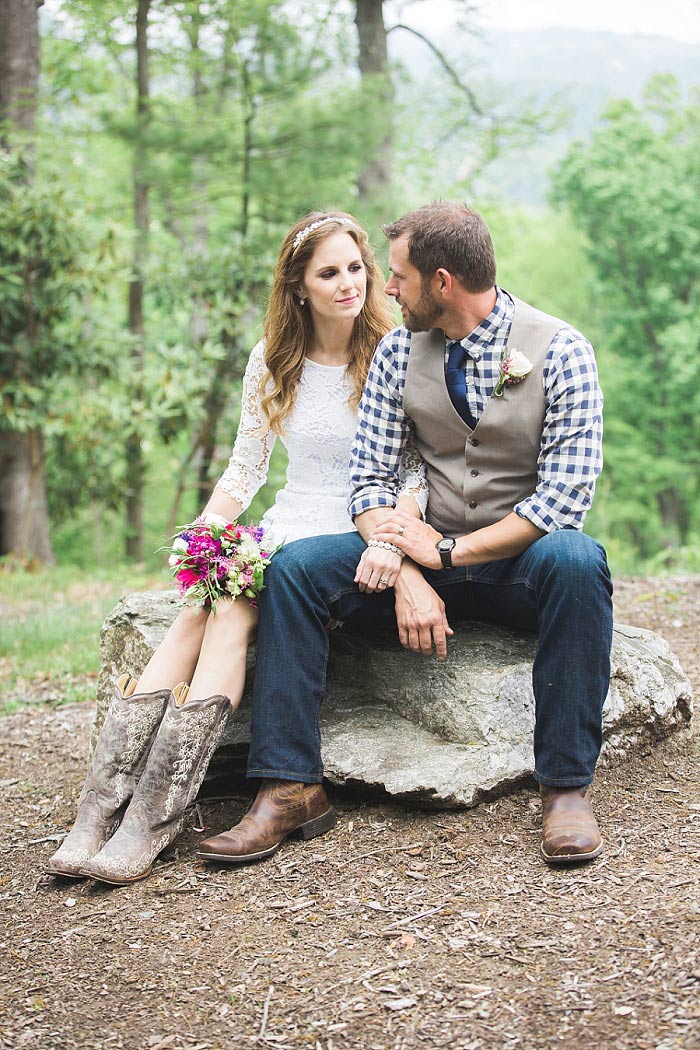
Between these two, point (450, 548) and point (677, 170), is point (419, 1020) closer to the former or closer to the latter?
point (450, 548)

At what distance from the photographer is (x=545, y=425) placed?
10.1 feet

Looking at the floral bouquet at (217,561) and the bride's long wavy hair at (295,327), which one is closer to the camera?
the floral bouquet at (217,561)

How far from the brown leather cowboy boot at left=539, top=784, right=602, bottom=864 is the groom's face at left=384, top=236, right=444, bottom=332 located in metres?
1.44

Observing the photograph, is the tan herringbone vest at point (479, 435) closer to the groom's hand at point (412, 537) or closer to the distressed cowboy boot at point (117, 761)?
the groom's hand at point (412, 537)

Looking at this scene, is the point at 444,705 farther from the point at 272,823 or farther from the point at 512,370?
the point at 512,370

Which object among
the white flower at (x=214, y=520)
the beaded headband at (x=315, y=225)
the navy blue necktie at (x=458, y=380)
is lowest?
the white flower at (x=214, y=520)

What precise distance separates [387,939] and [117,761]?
38.9 inches

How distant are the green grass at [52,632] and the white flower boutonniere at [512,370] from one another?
8.53 ft

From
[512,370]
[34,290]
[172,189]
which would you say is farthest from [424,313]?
[172,189]

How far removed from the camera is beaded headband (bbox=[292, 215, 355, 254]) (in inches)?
143

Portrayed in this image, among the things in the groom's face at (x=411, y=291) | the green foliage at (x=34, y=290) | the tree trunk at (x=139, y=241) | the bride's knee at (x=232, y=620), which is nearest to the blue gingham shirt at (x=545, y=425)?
the groom's face at (x=411, y=291)

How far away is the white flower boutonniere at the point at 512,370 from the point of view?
3041mm

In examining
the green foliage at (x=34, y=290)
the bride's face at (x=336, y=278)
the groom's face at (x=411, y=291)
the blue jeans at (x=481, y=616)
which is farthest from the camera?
the green foliage at (x=34, y=290)

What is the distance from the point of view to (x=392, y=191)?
36.4ft
